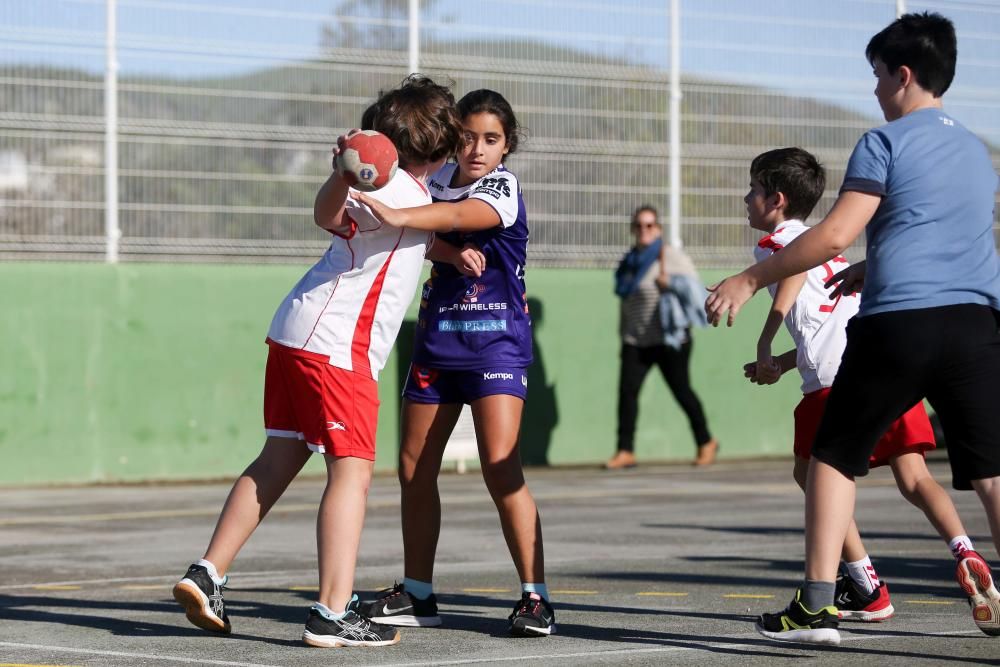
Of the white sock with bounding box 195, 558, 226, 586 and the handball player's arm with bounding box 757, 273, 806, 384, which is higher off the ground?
the handball player's arm with bounding box 757, 273, 806, 384

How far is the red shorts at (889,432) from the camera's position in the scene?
255 inches

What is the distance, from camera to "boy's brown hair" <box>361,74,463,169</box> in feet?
19.7

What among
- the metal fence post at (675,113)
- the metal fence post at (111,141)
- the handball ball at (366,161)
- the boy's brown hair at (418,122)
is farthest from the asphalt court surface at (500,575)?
the metal fence post at (675,113)

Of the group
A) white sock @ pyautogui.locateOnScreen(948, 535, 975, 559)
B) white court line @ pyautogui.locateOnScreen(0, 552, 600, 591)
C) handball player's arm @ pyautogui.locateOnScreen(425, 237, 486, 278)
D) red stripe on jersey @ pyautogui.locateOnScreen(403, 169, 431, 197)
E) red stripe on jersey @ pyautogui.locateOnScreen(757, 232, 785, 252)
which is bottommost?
white court line @ pyautogui.locateOnScreen(0, 552, 600, 591)

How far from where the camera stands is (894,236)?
5340 mm

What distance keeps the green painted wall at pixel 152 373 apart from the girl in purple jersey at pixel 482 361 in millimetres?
7236

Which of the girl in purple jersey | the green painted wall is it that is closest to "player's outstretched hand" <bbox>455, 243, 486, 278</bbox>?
the girl in purple jersey

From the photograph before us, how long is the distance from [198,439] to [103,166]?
2.14 m

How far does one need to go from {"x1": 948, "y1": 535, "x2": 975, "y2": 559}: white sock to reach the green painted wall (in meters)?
8.31

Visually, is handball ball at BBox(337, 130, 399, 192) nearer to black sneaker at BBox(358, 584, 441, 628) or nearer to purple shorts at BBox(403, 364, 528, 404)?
purple shorts at BBox(403, 364, 528, 404)

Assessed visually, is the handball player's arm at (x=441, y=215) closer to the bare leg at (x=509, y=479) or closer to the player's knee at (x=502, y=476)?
the bare leg at (x=509, y=479)

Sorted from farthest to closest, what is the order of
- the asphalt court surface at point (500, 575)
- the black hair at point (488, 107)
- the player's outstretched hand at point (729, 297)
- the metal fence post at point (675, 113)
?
1. the metal fence post at point (675, 113)
2. the black hair at point (488, 107)
3. the asphalt court surface at point (500, 575)
4. the player's outstretched hand at point (729, 297)

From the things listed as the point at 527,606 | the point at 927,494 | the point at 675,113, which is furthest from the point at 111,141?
the point at 927,494

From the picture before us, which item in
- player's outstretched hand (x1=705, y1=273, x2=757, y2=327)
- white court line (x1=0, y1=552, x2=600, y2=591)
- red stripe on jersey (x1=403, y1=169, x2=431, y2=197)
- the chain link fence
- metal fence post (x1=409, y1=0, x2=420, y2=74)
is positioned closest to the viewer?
player's outstretched hand (x1=705, y1=273, x2=757, y2=327)
